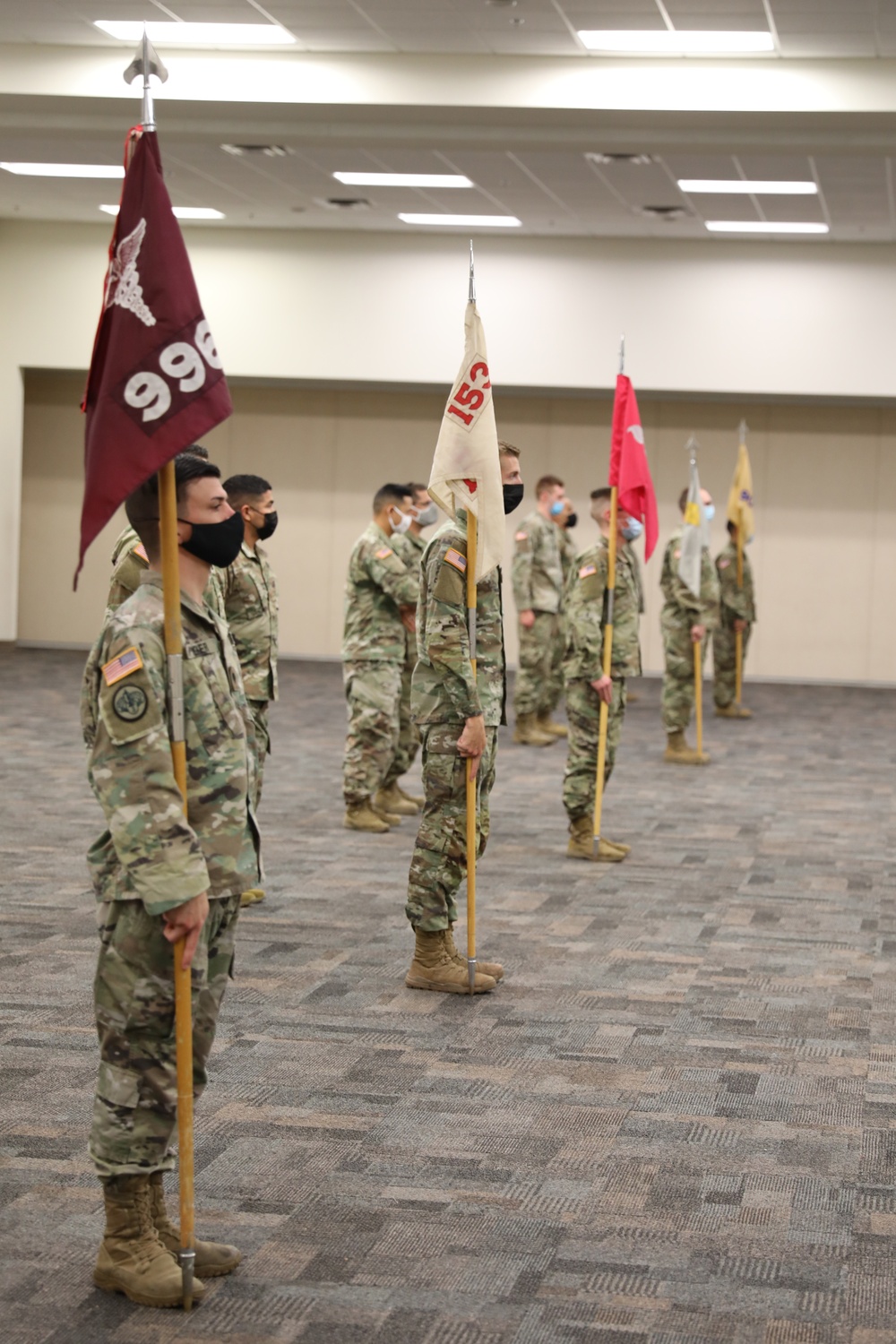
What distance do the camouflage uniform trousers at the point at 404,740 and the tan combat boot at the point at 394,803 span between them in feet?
0.13

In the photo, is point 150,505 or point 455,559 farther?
point 455,559

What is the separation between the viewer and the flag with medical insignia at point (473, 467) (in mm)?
4969

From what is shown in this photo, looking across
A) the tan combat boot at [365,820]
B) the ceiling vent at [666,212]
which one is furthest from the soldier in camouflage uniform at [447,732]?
the ceiling vent at [666,212]

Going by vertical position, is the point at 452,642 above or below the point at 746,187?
below

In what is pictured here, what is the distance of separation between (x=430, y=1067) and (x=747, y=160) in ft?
28.9

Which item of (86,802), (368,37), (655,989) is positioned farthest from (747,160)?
(655,989)

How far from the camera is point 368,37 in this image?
32.1 ft

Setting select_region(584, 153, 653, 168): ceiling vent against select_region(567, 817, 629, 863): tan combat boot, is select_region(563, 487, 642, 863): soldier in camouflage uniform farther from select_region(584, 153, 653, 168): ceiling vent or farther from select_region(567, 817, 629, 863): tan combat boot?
select_region(584, 153, 653, 168): ceiling vent

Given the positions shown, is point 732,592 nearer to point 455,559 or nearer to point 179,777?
point 455,559

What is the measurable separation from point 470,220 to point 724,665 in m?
4.85

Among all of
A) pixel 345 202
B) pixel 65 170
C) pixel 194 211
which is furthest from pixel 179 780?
pixel 194 211

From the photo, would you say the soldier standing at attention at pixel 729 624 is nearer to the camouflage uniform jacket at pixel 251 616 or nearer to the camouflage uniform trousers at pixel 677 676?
the camouflage uniform trousers at pixel 677 676

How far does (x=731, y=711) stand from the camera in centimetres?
1345

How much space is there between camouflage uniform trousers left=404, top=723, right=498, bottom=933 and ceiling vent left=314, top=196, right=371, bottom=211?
976 centimetres
